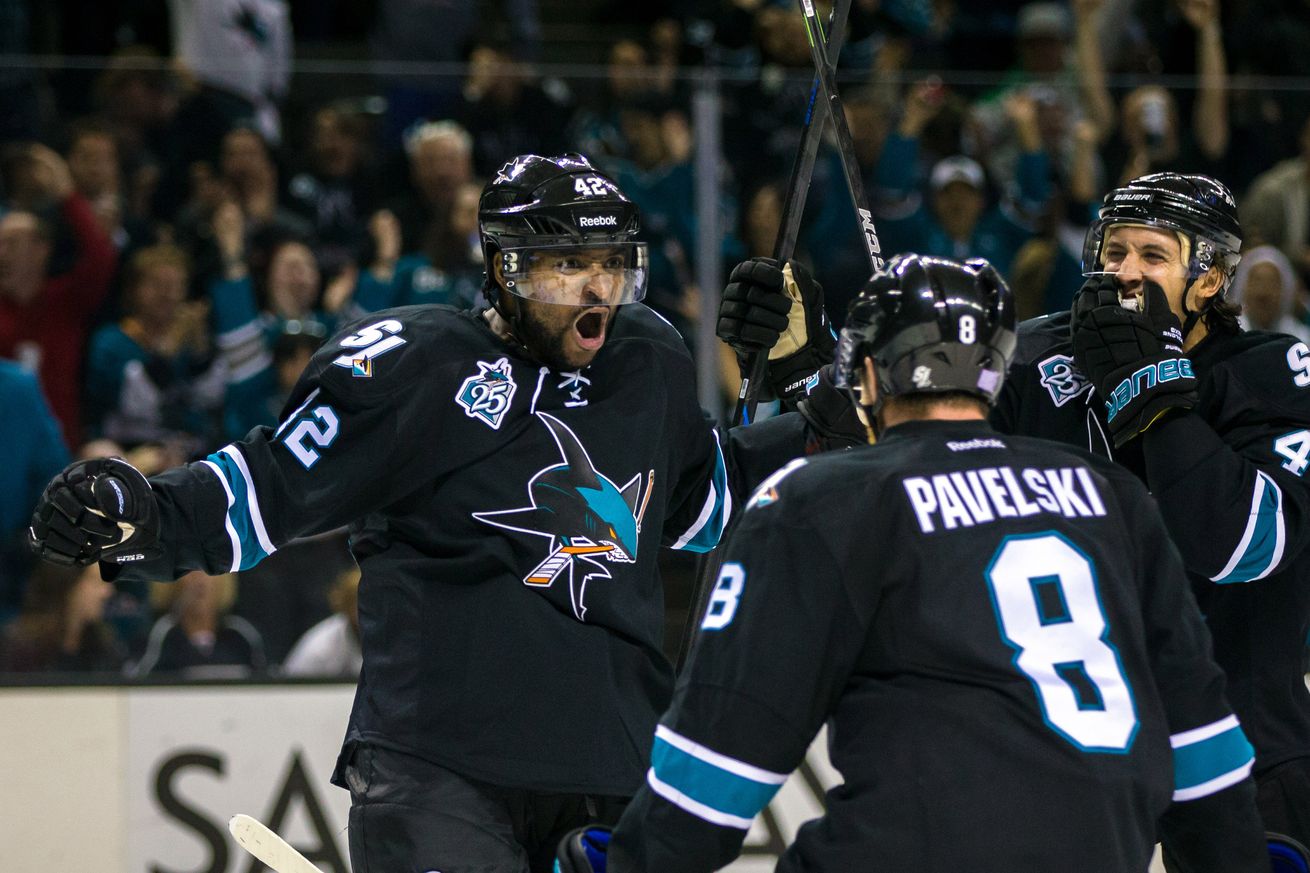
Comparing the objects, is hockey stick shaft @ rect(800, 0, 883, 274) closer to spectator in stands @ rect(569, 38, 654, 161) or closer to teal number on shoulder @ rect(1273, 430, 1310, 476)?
teal number on shoulder @ rect(1273, 430, 1310, 476)

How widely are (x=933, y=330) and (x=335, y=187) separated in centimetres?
370

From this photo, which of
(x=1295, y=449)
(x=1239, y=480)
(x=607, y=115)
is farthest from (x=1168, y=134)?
(x=1239, y=480)

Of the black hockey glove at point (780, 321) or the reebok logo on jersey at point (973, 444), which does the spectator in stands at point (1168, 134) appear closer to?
the black hockey glove at point (780, 321)

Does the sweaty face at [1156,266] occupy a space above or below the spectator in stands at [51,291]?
above

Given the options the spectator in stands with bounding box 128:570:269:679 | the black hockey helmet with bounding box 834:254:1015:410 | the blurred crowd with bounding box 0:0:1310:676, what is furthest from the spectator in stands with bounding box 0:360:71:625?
the black hockey helmet with bounding box 834:254:1015:410

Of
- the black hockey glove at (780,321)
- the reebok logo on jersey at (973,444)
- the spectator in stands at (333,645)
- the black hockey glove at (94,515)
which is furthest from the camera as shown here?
the spectator in stands at (333,645)

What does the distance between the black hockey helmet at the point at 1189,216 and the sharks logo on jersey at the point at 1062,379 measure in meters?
0.18

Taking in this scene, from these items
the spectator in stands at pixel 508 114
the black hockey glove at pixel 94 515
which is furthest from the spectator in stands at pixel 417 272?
the black hockey glove at pixel 94 515

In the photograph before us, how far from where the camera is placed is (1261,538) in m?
3.19

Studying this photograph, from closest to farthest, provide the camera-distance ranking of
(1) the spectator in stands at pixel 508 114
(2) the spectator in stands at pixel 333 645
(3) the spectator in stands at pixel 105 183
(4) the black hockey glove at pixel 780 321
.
Result: 1. (4) the black hockey glove at pixel 780 321
2. (2) the spectator in stands at pixel 333 645
3. (3) the spectator in stands at pixel 105 183
4. (1) the spectator in stands at pixel 508 114

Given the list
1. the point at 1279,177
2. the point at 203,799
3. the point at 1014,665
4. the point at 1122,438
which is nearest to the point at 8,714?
the point at 203,799

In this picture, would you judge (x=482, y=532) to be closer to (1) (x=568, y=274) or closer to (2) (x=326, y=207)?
(1) (x=568, y=274)

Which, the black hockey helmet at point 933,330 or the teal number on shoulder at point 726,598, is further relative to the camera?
the black hockey helmet at point 933,330

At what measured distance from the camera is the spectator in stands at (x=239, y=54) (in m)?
5.92
